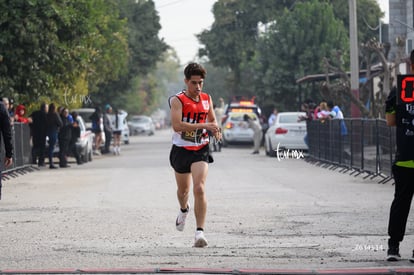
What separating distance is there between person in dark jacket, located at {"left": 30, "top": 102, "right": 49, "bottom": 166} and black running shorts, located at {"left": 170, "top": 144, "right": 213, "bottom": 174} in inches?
773

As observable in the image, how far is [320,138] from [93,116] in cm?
1179

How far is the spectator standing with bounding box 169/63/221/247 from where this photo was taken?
1106 cm

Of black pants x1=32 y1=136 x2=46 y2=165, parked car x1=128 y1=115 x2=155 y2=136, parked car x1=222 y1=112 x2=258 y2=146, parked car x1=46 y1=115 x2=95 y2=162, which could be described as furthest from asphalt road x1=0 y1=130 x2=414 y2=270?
parked car x1=128 y1=115 x2=155 y2=136

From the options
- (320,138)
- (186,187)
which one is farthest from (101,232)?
(320,138)

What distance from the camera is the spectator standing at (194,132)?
11062 millimetres

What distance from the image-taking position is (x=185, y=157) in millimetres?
11219

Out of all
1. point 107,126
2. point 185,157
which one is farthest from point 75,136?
point 185,157

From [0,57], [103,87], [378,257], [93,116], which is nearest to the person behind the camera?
[378,257]

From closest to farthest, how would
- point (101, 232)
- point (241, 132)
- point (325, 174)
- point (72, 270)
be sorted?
point (72, 270), point (101, 232), point (325, 174), point (241, 132)

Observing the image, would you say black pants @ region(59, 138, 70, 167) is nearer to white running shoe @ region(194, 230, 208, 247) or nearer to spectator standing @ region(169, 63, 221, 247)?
spectator standing @ region(169, 63, 221, 247)

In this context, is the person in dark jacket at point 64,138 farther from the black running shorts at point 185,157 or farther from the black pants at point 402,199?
the black pants at point 402,199

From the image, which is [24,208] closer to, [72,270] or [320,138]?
[72,270]

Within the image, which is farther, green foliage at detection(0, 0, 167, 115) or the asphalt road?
green foliage at detection(0, 0, 167, 115)

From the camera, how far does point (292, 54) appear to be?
181ft
